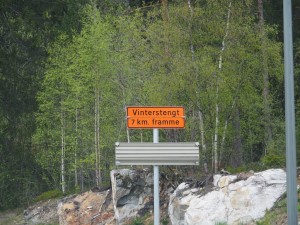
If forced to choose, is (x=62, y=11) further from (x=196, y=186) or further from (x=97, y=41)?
(x=97, y=41)

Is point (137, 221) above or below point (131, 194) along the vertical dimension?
below

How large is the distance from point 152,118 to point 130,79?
18924 mm

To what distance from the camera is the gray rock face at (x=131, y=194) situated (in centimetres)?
2844

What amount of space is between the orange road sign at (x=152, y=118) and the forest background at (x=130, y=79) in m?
7.25

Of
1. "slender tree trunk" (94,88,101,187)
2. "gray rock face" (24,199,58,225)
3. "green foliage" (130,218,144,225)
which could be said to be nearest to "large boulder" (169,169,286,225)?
"green foliage" (130,218,144,225)

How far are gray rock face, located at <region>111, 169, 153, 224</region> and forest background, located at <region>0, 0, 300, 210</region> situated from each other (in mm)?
1459

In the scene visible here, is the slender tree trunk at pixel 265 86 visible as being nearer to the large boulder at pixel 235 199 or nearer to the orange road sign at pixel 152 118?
the large boulder at pixel 235 199

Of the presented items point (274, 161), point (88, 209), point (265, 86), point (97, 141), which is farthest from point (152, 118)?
point (97, 141)

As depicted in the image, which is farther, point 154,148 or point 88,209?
point 88,209

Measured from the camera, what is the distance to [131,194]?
94.4ft

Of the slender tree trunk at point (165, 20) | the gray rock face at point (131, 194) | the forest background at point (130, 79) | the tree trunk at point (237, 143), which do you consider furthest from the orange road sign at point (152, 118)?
the tree trunk at point (237, 143)

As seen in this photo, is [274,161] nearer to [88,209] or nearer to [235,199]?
[235,199]

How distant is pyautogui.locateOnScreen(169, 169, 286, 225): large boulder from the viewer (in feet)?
67.0

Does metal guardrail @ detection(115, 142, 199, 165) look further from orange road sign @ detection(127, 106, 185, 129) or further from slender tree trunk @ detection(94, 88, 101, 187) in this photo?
slender tree trunk @ detection(94, 88, 101, 187)
